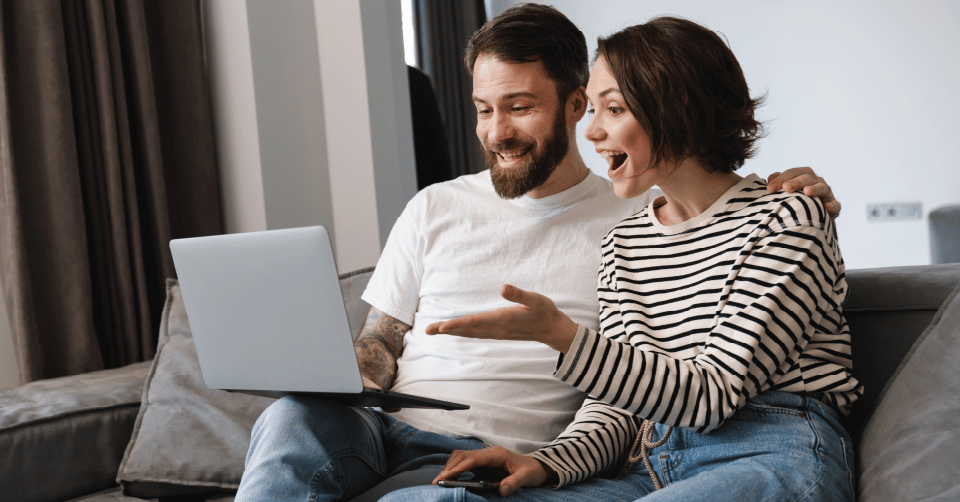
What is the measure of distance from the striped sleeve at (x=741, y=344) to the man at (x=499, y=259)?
0.33 meters

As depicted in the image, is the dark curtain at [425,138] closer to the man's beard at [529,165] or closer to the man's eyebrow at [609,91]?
the man's beard at [529,165]

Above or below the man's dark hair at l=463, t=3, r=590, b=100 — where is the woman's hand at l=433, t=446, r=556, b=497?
below

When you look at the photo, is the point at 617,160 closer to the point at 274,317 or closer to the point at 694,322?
the point at 694,322

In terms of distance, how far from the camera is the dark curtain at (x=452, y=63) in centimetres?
405

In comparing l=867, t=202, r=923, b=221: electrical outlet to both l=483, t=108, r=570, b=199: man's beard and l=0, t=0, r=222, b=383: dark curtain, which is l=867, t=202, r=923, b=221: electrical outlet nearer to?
l=483, t=108, r=570, b=199: man's beard

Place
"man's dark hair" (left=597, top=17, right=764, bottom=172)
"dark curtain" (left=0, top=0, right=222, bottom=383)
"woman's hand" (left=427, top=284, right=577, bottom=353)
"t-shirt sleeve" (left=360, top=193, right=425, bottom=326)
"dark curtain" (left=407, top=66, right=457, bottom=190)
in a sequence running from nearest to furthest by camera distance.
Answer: "woman's hand" (left=427, top=284, right=577, bottom=353) → "man's dark hair" (left=597, top=17, right=764, bottom=172) → "t-shirt sleeve" (left=360, top=193, right=425, bottom=326) → "dark curtain" (left=0, top=0, right=222, bottom=383) → "dark curtain" (left=407, top=66, right=457, bottom=190)

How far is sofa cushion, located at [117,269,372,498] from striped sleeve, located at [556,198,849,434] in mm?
778

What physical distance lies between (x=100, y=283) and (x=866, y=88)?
366cm

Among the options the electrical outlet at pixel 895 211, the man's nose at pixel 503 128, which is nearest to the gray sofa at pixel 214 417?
the man's nose at pixel 503 128

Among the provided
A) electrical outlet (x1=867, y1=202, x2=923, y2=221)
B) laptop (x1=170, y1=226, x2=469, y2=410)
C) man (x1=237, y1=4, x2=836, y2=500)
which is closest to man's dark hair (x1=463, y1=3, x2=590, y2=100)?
man (x1=237, y1=4, x2=836, y2=500)

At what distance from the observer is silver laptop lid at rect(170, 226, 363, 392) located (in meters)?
0.87

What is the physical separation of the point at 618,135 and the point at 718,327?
0.30 meters

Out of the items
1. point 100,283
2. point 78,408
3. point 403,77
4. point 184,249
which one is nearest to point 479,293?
point 184,249

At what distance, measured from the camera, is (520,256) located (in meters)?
1.33
